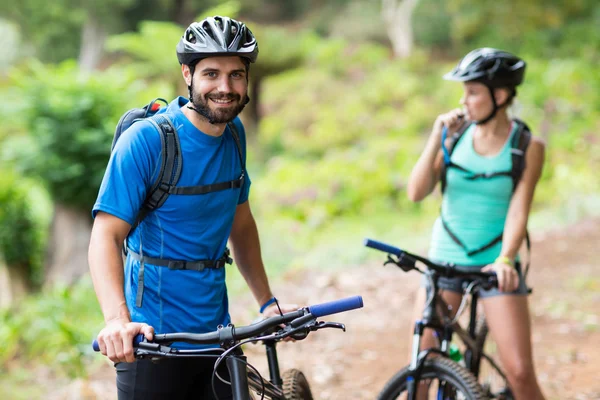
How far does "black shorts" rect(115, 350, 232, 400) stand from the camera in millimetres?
2365

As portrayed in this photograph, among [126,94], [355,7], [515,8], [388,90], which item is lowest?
[126,94]

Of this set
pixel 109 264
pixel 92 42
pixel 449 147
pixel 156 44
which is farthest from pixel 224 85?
pixel 92 42

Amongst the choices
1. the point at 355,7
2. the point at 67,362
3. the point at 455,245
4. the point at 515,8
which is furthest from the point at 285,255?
the point at 355,7

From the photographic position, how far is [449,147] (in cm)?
368

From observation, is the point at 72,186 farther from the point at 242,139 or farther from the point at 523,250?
the point at 242,139

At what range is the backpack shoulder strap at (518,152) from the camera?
3.52 meters

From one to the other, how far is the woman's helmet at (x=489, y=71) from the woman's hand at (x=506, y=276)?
0.75 m

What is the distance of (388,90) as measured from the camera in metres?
18.9

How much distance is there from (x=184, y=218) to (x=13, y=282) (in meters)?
9.98

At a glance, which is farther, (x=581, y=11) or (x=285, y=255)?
(x=581, y=11)

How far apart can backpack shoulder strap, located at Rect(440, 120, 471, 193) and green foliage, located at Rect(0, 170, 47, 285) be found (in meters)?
8.75

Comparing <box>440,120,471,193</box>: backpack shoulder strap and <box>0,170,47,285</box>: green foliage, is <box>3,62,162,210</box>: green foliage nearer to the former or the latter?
<box>0,170,47,285</box>: green foliage

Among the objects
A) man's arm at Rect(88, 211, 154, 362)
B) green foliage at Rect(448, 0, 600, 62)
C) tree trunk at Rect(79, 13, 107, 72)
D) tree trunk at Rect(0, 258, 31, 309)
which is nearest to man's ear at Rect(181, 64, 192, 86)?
man's arm at Rect(88, 211, 154, 362)

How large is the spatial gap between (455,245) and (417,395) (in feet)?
2.66
